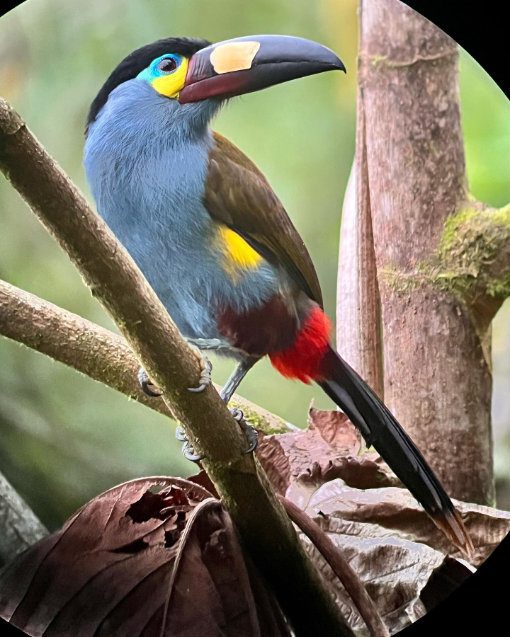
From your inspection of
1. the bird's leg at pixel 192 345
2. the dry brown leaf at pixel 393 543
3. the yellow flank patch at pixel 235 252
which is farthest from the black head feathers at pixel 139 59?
the dry brown leaf at pixel 393 543

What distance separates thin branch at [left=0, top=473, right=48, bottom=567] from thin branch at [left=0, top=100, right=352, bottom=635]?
0.33 m

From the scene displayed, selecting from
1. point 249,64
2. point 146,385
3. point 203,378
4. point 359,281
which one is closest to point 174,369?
point 203,378

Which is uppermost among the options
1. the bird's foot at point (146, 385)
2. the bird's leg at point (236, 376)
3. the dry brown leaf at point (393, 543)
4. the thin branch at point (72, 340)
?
the thin branch at point (72, 340)

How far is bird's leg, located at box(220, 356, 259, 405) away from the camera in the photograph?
157cm

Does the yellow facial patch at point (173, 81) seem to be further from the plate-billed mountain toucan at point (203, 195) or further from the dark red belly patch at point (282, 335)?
the dark red belly patch at point (282, 335)

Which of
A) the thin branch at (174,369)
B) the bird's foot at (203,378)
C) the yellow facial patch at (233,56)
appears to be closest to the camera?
the thin branch at (174,369)

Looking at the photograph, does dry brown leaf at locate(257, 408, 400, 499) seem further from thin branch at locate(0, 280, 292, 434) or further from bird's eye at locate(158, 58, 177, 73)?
bird's eye at locate(158, 58, 177, 73)

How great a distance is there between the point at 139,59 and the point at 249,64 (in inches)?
7.3

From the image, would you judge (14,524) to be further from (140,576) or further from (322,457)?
(322,457)

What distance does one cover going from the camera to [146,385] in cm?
157

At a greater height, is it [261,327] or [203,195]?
[203,195]

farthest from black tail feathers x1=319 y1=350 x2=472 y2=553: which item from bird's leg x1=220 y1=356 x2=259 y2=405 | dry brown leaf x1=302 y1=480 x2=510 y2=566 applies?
bird's leg x1=220 y1=356 x2=259 y2=405

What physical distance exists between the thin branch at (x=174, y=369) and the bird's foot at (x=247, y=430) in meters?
0.02

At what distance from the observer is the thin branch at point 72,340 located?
1.54m
